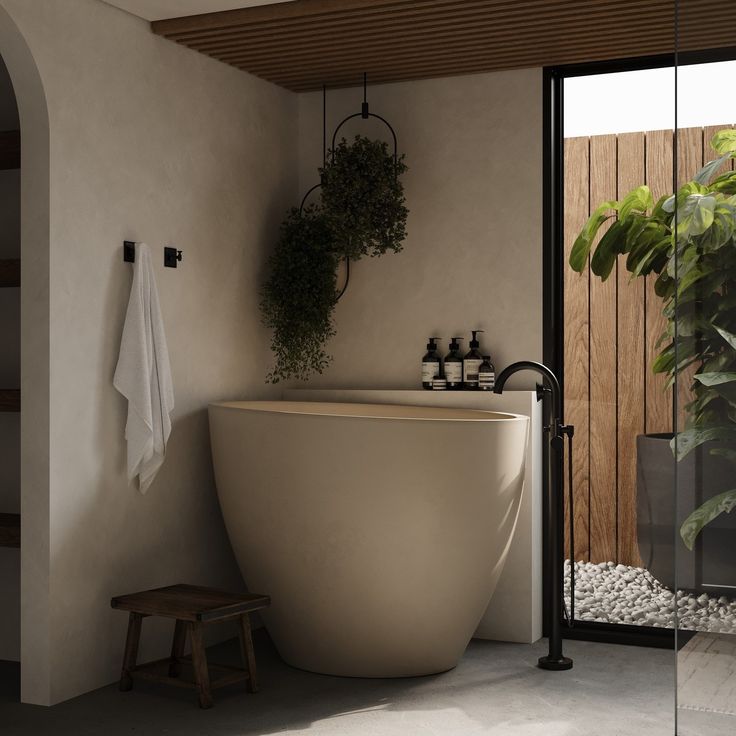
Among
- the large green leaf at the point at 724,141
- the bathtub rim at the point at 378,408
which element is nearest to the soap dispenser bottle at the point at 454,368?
the bathtub rim at the point at 378,408

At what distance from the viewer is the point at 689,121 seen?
2.29 meters

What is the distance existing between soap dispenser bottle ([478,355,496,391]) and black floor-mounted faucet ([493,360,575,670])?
191mm

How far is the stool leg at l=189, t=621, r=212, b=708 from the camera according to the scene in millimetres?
3217

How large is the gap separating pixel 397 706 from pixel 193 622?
69cm

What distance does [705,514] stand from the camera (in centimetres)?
222

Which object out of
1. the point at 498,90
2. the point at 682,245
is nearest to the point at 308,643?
the point at 682,245

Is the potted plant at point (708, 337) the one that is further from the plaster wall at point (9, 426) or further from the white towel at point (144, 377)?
the plaster wall at point (9, 426)

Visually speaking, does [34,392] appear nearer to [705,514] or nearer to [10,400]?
[10,400]

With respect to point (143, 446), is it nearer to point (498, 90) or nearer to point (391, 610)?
point (391, 610)

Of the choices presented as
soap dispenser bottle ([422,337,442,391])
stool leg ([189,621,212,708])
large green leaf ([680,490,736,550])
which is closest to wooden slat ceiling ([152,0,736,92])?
soap dispenser bottle ([422,337,442,391])

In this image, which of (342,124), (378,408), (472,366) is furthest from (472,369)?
(342,124)

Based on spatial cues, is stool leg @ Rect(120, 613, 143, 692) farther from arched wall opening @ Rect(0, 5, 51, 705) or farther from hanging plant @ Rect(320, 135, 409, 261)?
hanging plant @ Rect(320, 135, 409, 261)

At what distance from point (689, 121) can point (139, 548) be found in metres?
2.36

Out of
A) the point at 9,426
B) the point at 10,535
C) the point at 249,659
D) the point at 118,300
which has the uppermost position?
the point at 118,300
